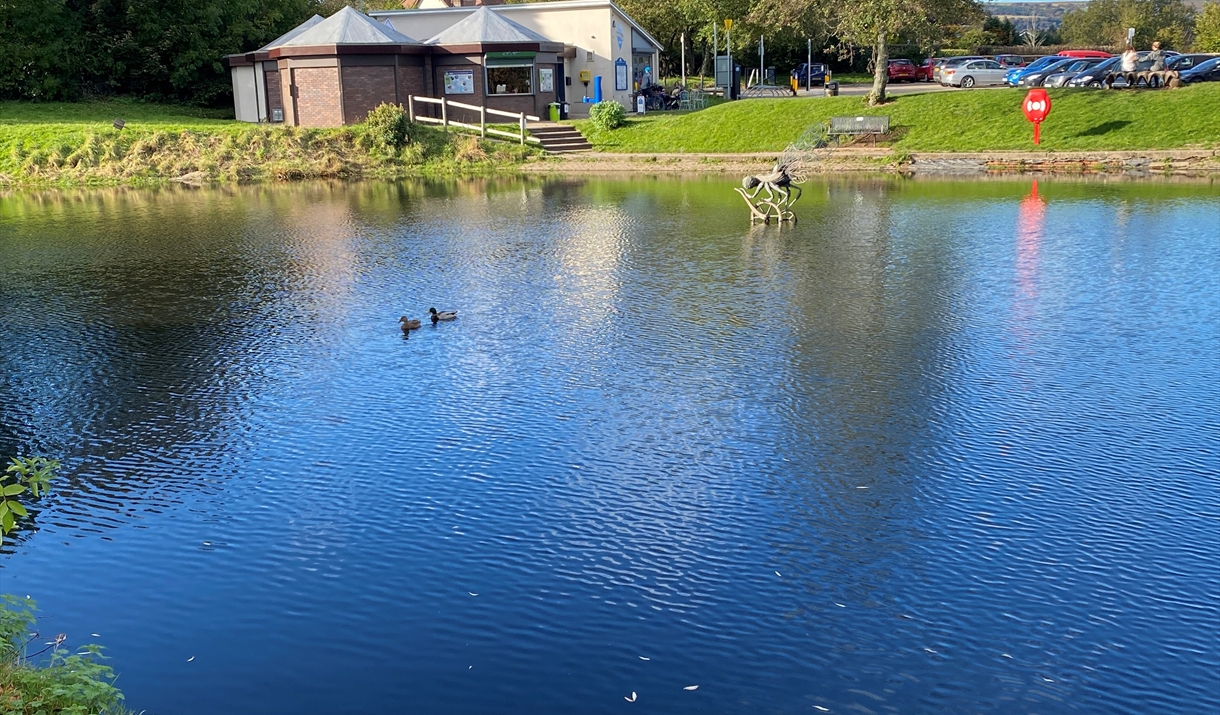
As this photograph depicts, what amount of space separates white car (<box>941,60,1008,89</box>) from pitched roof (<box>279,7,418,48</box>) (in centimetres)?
3033

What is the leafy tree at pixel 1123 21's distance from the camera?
9846 centimetres

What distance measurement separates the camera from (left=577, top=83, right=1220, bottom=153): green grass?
1683 inches

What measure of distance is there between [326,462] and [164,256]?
1696 cm

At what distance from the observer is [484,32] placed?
53.3 m

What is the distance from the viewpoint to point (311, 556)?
11.5 meters

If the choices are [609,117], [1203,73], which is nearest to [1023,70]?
[1203,73]

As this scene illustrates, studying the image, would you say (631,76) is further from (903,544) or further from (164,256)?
(903,544)

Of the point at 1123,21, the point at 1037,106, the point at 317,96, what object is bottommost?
the point at 1037,106

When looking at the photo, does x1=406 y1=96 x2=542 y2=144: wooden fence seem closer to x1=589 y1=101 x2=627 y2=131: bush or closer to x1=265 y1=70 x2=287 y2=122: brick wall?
x1=589 y1=101 x2=627 y2=131: bush

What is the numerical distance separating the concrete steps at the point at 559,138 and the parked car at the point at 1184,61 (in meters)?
27.3

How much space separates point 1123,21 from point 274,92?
269 ft

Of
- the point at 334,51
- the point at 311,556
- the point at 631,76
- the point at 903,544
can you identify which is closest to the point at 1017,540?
the point at 903,544

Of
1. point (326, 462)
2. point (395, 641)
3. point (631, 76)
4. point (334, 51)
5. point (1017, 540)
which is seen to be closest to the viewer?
point (395, 641)

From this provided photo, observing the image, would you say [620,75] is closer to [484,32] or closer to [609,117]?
[484,32]
